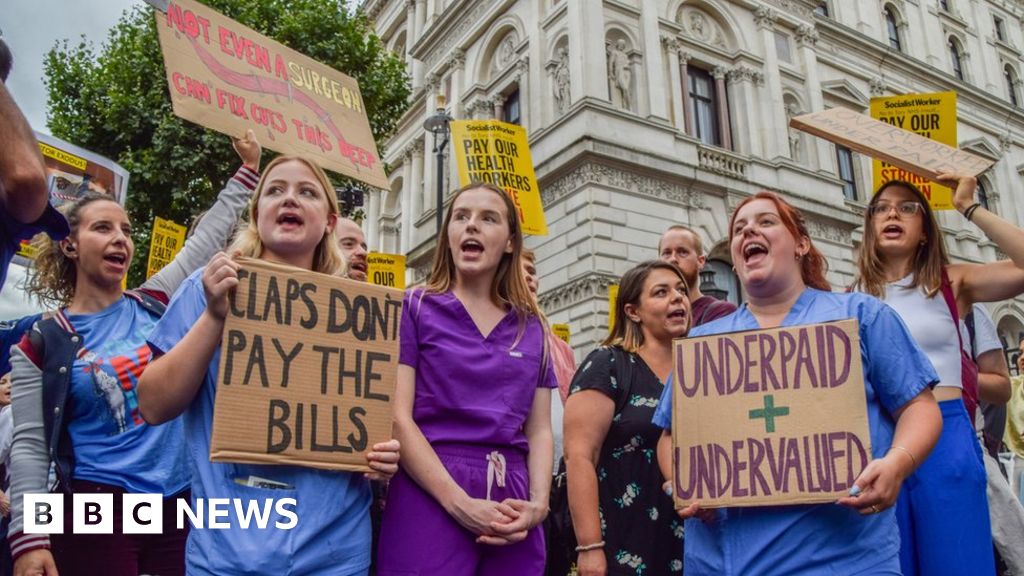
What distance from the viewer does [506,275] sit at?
3055 mm

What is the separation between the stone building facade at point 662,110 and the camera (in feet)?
55.6

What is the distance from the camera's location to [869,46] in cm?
2473

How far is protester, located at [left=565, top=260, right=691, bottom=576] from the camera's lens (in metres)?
3.13

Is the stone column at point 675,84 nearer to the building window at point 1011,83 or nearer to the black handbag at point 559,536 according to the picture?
the black handbag at point 559,536

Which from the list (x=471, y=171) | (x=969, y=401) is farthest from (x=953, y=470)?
(x=471, y=171)

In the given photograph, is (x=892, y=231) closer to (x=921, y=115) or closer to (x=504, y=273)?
(x=504, y=273)

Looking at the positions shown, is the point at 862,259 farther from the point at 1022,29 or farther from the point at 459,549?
the point at 1022,29

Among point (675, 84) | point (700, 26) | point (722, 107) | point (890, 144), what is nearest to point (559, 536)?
point (890, 144)

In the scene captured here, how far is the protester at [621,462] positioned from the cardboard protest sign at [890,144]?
1.21 m

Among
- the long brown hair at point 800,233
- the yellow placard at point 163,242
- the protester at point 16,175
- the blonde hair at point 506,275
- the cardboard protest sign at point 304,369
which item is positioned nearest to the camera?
the protester at point 16,175

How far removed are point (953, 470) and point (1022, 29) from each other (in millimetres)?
36661

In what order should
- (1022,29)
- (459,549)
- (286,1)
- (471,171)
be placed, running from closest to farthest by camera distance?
(459,549) → (471,171) → (286,1) → (1022,29)

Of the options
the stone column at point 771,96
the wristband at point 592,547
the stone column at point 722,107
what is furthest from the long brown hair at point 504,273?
the stone column at point 771,96

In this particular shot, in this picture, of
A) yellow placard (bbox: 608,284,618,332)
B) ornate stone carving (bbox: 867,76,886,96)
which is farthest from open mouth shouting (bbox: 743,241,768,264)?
ornate stone carving (bbox: 867,76,886,96)
